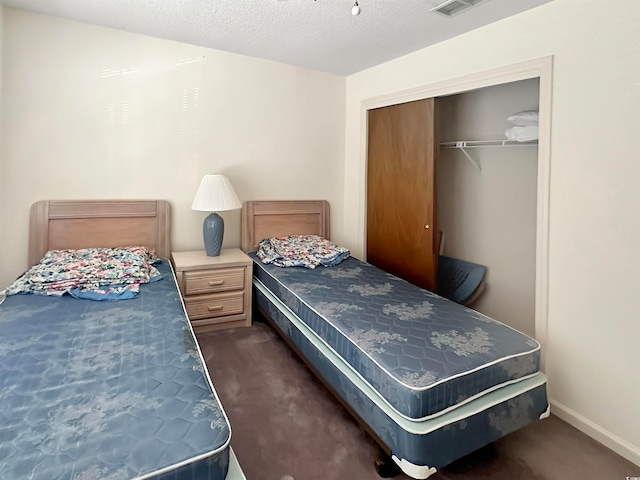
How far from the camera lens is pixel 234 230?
348 centimetres

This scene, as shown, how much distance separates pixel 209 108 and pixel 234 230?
111 cm

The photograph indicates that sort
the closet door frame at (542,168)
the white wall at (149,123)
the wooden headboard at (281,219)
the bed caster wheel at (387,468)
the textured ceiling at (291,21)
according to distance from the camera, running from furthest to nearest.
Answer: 1. the wooden headboard at (281,219)
2. the white wall at (149,123)
3. the textured ceiling at (291,21)
4. the closet door frame at (542,168)
5. the bed caster wheel at (387,468)

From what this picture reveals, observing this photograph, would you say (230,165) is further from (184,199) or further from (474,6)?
(474,6)

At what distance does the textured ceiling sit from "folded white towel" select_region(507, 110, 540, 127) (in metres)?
0.76

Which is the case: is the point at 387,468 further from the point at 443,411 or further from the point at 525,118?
the point at 525,118

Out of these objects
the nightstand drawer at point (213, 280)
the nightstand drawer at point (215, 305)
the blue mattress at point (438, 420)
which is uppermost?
the nightstand drawer at point (213, 280)

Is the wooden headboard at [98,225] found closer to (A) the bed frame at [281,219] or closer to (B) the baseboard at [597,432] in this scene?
(A) the bed frame at [281,219]

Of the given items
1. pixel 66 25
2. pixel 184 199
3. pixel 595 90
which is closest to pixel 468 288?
pixel 595 90

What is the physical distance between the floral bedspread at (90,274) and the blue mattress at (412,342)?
38.8 inches

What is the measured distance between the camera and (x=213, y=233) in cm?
306

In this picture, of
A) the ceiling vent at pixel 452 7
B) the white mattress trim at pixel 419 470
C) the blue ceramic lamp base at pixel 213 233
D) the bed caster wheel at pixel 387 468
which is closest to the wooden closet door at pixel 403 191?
the ceiling vent at pixel 452 7

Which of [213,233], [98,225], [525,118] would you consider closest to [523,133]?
[525,118]

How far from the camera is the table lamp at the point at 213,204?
9.72 ft

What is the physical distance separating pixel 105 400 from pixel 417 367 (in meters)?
1.16
